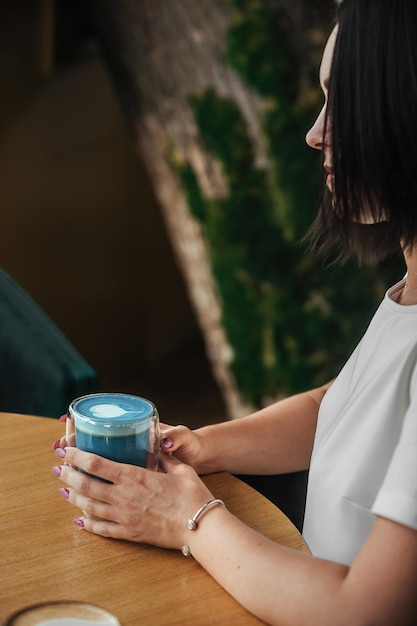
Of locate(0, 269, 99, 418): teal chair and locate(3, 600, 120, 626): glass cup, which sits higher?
locate(3, 600, 120, 626): glass cup

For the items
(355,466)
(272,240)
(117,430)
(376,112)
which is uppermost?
(376,112)

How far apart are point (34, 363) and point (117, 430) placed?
88cm

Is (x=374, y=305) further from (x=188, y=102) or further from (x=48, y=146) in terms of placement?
(x=48, y=146)

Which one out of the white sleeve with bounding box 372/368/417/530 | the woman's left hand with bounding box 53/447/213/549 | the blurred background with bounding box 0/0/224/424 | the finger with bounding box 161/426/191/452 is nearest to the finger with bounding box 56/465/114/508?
the woman's left hand with bounding box 53/447/213/549

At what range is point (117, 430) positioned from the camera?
1016 millimetres

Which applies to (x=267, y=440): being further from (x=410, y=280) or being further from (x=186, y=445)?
(x=410, y=280)

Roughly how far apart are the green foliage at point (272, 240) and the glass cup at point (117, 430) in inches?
71.4

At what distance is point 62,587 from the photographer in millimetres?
951

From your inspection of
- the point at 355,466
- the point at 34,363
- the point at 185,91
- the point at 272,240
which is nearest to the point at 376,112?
the point at 355,466

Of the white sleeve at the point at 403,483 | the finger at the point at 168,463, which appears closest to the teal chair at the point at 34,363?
the finger at the point at 168,463

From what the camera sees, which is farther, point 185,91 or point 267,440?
point 185,91

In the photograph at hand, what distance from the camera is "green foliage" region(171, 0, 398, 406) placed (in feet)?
9.35

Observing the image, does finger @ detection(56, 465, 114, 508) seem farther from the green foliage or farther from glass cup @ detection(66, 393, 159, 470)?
the green foliage

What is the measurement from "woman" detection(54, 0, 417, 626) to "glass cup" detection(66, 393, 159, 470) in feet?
0.06
